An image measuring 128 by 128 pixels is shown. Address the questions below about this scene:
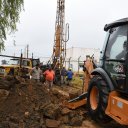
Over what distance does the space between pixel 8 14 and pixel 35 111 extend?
4908mm

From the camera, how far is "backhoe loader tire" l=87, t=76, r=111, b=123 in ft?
29.2

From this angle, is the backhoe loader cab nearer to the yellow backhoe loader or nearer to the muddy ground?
the yellow backhoe loader

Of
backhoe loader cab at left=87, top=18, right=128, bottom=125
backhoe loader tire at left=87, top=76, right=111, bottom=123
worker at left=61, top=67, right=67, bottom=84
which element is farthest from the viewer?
worker at left=61, top=67, right=67, bottom=84

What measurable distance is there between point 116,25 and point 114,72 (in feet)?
3.95

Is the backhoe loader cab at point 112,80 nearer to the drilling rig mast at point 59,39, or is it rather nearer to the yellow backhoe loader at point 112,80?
the yellow backhoe loader at point 112,80

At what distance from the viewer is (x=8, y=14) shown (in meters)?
14.1

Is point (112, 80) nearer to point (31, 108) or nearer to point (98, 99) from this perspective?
point (98, 99)

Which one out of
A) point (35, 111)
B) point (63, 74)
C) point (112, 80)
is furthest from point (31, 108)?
point (63, 74)

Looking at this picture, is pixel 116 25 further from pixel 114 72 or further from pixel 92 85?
pixel 92 85

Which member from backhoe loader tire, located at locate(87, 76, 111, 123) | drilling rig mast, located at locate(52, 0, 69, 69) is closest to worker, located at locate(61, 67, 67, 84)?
drilling rig mast, located at locate(52, 0, 69, 69)

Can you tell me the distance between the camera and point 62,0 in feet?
96.7

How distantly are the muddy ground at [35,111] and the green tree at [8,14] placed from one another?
2250mm

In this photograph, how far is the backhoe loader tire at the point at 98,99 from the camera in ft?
29.2

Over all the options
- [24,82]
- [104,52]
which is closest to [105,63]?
[104,52]
